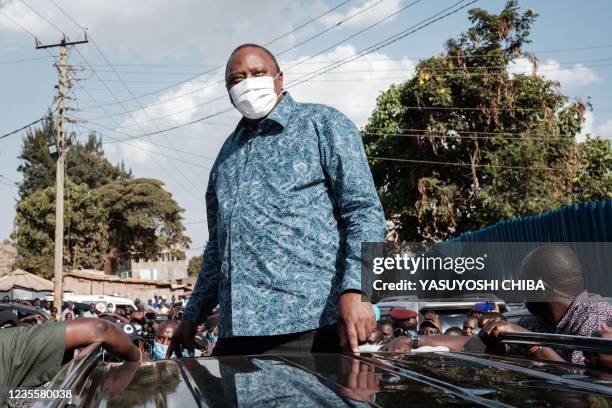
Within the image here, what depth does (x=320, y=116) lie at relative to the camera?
2730mm

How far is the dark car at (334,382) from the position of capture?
1.39 metres

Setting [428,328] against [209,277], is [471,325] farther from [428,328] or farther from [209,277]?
[209,277]

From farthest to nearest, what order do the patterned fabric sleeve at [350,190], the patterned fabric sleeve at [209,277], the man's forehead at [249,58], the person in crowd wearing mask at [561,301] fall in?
1. the person in crowd wearing mask at [561,301]
2. the patterned fabric sleeve at [209,277]
3. the man's forehead at [249,58]
4. the patterned fabric sleeve at [350,190]

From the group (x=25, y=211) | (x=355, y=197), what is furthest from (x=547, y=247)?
(x=25, y=211)

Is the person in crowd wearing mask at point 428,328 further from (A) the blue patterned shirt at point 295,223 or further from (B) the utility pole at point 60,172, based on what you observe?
(B) the utility pole at point 60,172

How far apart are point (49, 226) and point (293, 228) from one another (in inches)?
1751

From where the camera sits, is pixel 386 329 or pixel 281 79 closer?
pixel 281 79

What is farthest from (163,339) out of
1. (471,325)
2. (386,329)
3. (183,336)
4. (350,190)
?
(350,190)

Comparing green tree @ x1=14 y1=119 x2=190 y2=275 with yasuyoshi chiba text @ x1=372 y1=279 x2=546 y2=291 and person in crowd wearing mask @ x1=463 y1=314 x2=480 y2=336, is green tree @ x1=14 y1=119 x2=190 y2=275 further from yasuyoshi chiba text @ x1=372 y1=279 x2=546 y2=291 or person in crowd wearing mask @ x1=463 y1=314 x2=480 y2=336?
person in crowd wearing mask @ x1=463 y1=314 x2=480 y2=336

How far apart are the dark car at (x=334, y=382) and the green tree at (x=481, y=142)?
1768 cm

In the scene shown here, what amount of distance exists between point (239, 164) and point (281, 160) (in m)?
0.20

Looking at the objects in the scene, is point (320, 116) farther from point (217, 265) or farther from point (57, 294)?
point (57, 294)

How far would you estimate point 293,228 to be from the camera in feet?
8.45

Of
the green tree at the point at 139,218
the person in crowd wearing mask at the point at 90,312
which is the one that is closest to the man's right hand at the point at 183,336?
the person in crowd wearing mask at the point at 90,312
